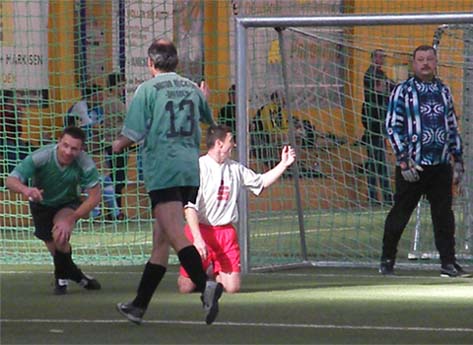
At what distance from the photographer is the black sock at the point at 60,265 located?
38.2 feet

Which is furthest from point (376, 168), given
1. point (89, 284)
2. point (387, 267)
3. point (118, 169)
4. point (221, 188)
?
point (89, 284)

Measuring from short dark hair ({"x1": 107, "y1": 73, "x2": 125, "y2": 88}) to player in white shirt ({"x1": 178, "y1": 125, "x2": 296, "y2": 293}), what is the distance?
13.6 ft

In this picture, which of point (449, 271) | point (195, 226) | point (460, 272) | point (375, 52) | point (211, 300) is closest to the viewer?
point (211, 300)

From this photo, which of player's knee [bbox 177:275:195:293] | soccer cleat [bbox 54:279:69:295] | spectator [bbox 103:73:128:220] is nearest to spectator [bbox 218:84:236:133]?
spectator [bbox 103:73:128:220]

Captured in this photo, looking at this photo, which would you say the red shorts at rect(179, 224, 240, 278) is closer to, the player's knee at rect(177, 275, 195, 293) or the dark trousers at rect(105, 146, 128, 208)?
the player's knee at rect(177, 275, 195, 293)

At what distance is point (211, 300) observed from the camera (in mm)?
9234

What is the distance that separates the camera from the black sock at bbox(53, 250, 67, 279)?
1164cm

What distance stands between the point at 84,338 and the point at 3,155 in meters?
7.41

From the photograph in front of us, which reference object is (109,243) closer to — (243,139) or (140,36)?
(140,36)

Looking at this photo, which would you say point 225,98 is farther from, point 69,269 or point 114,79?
point 69,269

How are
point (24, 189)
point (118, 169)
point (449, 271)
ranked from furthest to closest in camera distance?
point (118, 169), point (449, 271), point (24, 189)

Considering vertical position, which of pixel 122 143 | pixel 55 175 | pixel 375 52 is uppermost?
pixel 375 52

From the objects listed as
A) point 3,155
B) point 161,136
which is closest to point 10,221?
point 3,155

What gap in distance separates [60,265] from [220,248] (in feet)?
3.97
